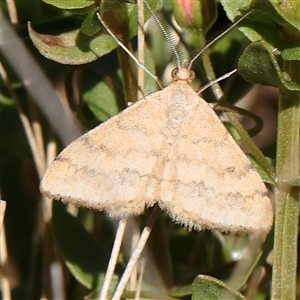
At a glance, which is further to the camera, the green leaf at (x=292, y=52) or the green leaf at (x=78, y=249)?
the green leaf at (x=78, y=249)

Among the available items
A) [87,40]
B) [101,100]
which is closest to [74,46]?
[87,40]

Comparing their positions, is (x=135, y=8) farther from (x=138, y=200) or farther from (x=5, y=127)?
(x=5, y=127)

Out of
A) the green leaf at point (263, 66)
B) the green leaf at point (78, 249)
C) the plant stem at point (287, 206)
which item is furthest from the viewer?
the green leaf at point (78, 249)

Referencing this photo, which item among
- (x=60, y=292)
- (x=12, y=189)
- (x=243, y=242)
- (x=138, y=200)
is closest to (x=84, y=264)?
(x=60, y=292)

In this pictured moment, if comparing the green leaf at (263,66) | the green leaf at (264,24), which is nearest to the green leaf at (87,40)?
the green leaf at (264,24)

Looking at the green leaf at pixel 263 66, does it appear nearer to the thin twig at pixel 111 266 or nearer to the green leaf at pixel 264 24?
the green leaf at pixel 264 24

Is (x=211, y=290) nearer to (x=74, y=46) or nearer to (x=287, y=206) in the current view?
(x=287, y=206)

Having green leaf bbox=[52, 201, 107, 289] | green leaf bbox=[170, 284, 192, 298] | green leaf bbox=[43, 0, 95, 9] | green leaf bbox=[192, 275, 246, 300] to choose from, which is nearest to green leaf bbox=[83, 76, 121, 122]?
green leaf bbox=[52, 201, 107, 289]
